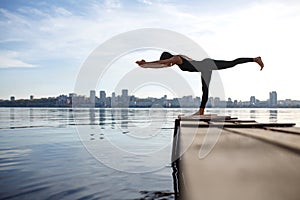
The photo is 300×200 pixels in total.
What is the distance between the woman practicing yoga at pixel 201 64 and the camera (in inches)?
249

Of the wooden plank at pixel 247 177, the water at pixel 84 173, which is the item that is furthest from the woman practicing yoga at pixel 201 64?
the wooden plank at pixel 247 177

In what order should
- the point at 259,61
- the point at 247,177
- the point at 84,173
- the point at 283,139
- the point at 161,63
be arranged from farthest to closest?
the point at 259,61 → the point at 84,173 → the point at 161,63 → the point at 283,139 → the point at 247,177

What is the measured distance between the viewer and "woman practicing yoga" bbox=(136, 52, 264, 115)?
20.8 ft

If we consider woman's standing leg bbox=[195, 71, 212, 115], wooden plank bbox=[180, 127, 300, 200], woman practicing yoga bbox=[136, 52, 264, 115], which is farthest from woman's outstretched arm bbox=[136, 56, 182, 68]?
wooden plank bbox=[180, 127, 300, 200]

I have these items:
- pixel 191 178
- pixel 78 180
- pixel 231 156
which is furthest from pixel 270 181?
pixel 78 180

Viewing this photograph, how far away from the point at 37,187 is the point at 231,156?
4.05 metres

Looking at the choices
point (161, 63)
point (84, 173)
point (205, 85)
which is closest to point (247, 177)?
point (161, 63)

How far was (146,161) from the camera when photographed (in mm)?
8273

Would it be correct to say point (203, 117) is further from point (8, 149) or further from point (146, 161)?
point (8, 149)

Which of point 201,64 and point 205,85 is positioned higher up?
point 201,64

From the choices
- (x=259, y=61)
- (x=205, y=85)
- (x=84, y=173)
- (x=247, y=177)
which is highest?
(x=259, y=61)

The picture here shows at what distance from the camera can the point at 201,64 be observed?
6.90 meters

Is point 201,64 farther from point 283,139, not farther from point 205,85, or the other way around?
point 283,139

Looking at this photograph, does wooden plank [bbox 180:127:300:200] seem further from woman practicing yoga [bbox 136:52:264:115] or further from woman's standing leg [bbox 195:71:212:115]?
woman's standing leg [bbox 195:71:212:115]
